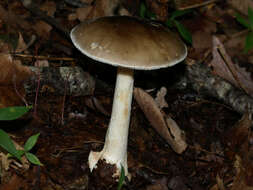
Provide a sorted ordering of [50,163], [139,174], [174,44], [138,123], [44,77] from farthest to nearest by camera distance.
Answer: [138,123]
[44,77]
[139,174]
[50,163]
[174,44]

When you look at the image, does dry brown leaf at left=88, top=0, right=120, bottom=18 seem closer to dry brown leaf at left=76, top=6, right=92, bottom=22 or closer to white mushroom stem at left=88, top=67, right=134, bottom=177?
dry brown leaf at left=76, top=6, right=92, bottom=22

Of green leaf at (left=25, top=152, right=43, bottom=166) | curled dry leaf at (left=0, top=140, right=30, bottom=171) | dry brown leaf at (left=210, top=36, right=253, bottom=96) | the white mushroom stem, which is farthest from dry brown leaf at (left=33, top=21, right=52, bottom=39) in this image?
dry brown leaf at (left=210, top=36, right=253, bottom=96)

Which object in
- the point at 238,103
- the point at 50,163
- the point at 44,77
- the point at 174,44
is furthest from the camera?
the point at 238,103

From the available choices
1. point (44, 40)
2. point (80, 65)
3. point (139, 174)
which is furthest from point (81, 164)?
point (44, 40)

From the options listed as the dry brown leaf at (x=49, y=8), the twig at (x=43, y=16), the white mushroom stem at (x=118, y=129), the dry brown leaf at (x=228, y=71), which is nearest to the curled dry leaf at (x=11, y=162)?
the white mushroom stem at (x=118, y=129)

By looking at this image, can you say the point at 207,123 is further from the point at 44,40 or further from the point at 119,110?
the point at 44,40
